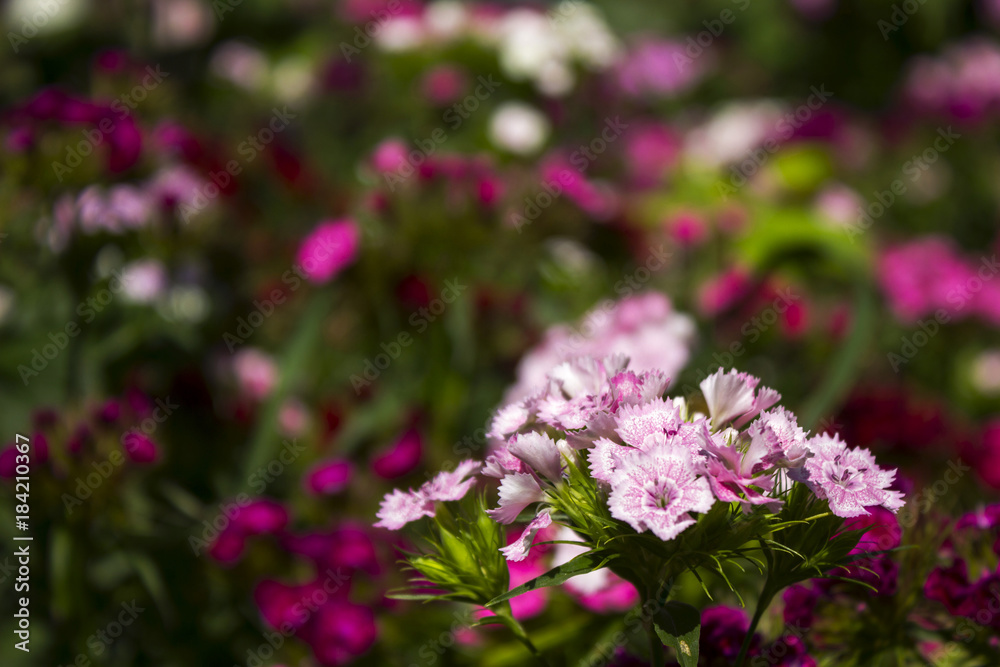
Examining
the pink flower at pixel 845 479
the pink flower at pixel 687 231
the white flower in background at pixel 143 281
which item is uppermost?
the pink flower at pixel 845 479

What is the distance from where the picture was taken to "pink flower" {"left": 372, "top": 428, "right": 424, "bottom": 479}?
137 cm

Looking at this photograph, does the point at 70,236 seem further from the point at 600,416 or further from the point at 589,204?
the point at 600,416

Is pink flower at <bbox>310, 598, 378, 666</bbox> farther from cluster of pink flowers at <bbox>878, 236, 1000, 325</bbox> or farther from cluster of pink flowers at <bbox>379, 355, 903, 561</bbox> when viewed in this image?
cluster of pink flowers at <bbox>878, 236, 1000, 325</bbox>

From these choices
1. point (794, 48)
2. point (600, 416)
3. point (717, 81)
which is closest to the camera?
point (600, 416)

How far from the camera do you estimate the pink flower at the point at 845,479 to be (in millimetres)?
540

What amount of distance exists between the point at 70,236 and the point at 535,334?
0.86 metres

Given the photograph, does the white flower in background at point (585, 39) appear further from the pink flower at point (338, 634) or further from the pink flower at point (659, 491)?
the pink flower at point (659, 491)

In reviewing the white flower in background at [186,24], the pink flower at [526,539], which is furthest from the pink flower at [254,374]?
the white flower in background at [186,24]

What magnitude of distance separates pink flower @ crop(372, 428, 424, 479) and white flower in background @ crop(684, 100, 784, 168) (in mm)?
1639

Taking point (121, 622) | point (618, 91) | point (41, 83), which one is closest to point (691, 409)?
point (121, 622)

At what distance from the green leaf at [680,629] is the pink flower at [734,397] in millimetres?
135

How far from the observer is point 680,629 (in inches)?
22.3

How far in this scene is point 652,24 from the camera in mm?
4727

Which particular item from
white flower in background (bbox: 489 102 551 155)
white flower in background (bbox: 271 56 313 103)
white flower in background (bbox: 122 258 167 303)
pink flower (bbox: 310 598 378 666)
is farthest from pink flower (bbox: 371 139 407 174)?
white flower in background (bbox: 271 56 313 103)
